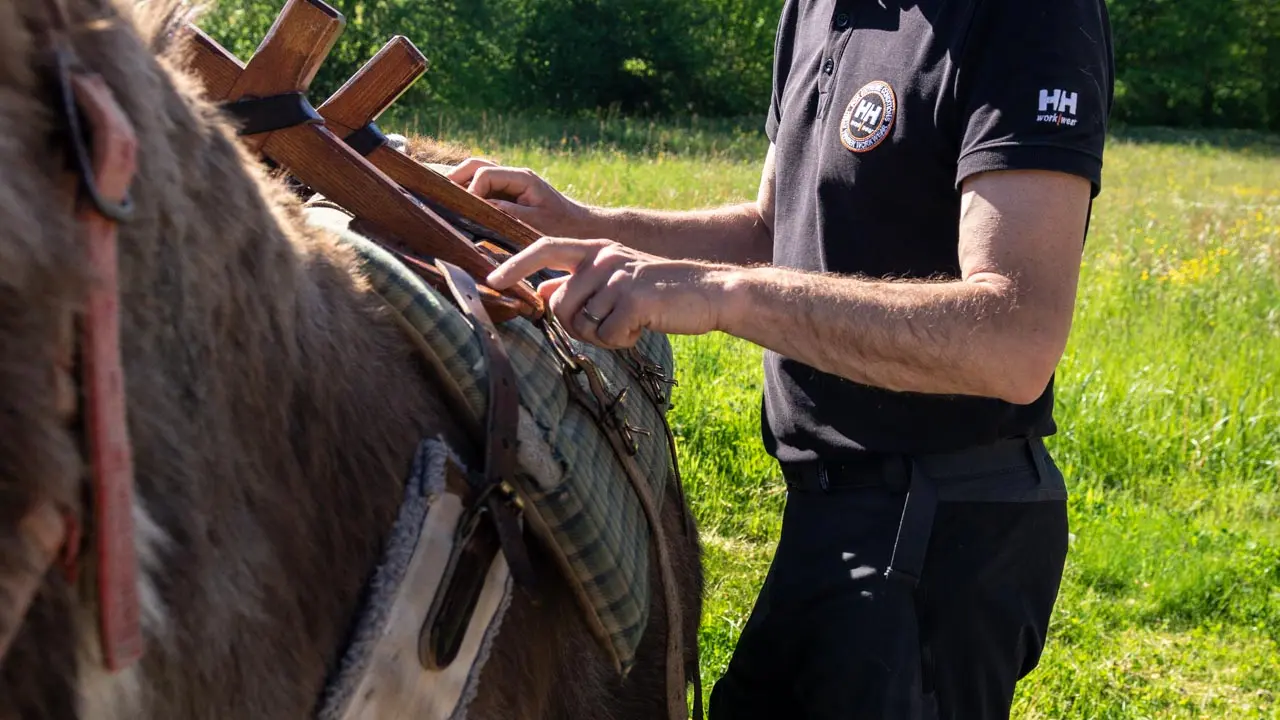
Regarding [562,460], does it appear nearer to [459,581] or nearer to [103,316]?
[459,581]

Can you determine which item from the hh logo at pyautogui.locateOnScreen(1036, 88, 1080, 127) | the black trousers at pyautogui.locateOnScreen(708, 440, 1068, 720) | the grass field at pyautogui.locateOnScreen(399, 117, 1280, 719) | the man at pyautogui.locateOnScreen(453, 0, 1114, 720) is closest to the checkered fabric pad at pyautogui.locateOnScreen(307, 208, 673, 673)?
the man at pyautogui.locateOnScreen(453, 0, 1114, 720)

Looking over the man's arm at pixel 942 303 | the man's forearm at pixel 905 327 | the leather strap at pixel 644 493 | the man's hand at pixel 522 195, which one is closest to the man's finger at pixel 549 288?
the man's arm at pixel 942 303

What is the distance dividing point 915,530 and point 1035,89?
784 mm

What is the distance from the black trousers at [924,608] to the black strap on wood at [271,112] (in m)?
1.20

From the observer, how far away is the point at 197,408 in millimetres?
978

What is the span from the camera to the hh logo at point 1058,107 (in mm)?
1643

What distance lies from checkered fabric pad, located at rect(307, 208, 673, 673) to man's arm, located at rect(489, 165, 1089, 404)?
11cm

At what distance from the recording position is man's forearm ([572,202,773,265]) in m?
2.44

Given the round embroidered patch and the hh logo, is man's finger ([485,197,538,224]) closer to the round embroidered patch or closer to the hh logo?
the round embroidered patch

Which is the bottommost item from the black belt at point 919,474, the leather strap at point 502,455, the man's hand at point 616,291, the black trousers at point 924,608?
the black trousers at point 924,608

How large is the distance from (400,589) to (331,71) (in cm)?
2341

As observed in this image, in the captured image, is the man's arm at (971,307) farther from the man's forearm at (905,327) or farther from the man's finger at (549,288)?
the man's finger at (549,288)

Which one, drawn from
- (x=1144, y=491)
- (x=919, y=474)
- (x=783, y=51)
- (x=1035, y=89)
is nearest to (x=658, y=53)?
(x=1144, y=491)

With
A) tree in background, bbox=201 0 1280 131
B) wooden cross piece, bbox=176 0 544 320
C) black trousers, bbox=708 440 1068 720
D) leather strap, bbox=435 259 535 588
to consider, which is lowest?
tree in background, bbox=201 0 1280 131
